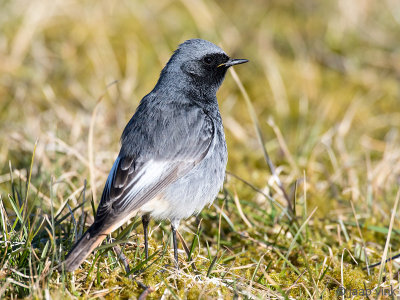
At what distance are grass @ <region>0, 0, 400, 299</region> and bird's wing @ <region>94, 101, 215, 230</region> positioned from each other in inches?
11.2

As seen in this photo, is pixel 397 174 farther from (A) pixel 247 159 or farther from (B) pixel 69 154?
(B) pixel 69 154

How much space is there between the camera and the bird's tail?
3.48 meters

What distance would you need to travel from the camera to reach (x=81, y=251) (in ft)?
11.6

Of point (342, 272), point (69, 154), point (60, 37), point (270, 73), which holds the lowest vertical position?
point (342, 272)

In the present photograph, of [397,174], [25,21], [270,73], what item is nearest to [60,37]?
[25,21]

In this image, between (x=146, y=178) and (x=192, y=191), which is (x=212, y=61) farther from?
(x=146, y=178)

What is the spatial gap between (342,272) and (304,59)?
543 cm

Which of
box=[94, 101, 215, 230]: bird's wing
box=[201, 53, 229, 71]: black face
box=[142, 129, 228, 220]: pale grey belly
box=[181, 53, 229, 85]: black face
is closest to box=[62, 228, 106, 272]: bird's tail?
box=[94, 101, 215, 230]: bird's wing

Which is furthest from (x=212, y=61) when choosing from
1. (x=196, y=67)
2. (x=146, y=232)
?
(x=146, y=232)

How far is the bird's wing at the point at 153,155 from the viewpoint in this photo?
4033mm

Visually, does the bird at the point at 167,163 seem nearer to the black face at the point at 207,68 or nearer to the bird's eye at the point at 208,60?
the black face at the point at 207,68

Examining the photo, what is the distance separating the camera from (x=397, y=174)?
6.18 meters

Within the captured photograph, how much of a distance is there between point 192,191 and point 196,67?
138cm

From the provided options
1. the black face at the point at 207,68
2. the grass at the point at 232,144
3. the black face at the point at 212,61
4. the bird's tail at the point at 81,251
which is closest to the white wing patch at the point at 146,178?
the grass at the point at 232,144
